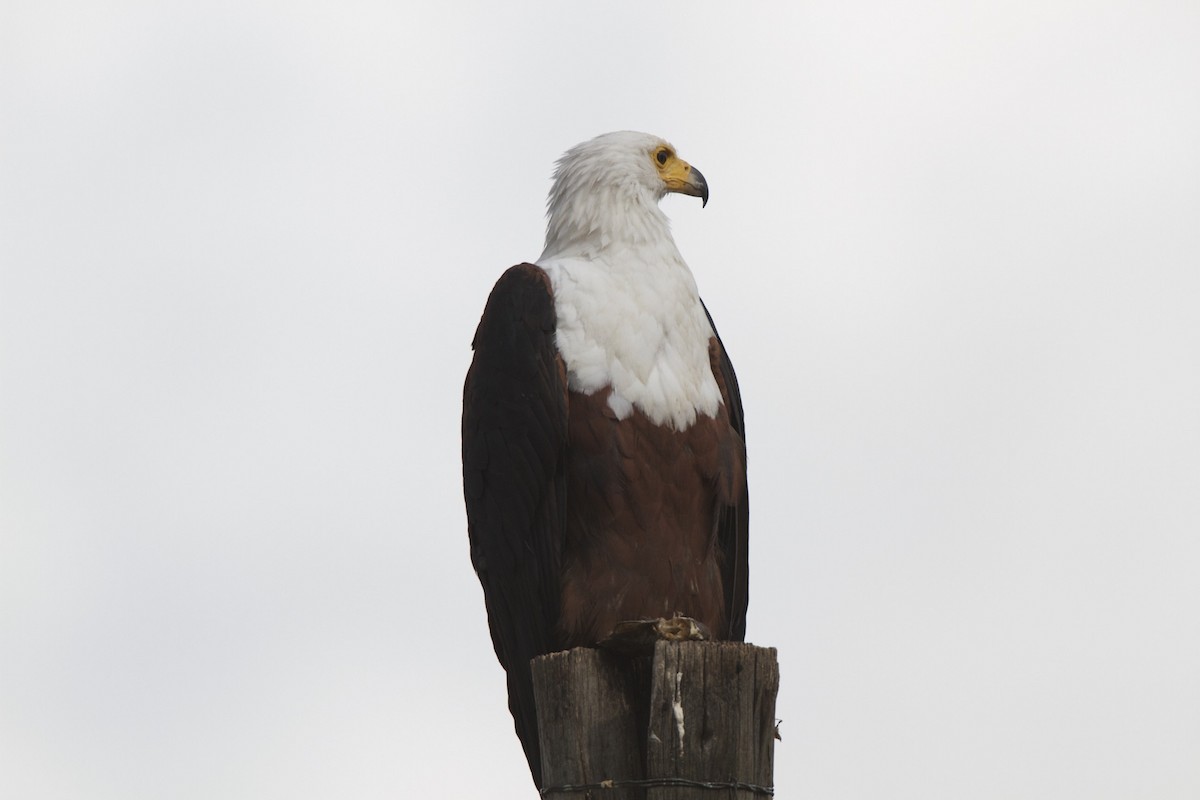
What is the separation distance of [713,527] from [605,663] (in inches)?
53.5

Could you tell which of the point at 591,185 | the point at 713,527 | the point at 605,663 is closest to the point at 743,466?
the point at 713,527

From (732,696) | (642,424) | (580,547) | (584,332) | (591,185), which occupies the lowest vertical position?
(732,696)

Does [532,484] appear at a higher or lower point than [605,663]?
higher

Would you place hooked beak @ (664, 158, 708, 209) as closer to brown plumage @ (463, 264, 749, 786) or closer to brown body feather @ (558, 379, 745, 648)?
brown plumage @ (463, 264, 749, 786)

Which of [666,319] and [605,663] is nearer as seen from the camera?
[605,663]

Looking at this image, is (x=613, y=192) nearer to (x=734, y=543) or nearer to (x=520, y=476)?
(x=520, y=476)

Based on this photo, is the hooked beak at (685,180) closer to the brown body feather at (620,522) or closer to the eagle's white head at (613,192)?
the eagle's white head at (613,192)

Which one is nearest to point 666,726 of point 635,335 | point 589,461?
point 589,461

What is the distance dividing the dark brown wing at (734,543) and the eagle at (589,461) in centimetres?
4

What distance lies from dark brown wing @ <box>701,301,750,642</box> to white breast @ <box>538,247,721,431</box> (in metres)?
0.13

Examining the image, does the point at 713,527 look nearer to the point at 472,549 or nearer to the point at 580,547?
the point at 580,547

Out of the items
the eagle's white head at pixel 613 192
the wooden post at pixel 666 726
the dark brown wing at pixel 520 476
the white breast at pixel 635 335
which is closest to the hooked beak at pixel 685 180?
the eagle's white head at pixel 613 192

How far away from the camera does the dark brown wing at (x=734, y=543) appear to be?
18.7 feet

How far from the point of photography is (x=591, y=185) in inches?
234
